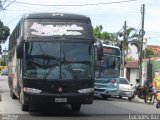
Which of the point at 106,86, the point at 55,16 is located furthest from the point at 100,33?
the point at 55,16

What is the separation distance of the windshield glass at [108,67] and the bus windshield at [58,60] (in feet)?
34.0

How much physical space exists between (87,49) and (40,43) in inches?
66.3

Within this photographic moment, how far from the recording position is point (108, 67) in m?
27.6

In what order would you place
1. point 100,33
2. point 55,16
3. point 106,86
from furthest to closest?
point 100,33, point 106,86, point 55,16

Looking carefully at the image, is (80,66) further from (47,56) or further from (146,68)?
(146,68)

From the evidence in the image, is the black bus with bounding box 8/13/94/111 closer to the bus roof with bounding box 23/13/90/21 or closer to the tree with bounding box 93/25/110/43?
the bus roof with bounding box 23/13/90/21

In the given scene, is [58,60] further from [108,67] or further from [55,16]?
[108,67]

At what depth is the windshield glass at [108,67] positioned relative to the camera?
90.3 feet

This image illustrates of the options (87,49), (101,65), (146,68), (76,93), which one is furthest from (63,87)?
(146,68)

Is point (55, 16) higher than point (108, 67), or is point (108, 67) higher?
point (55, 16)

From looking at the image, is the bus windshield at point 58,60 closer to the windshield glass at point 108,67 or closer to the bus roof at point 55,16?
the bus roof at point 55,16

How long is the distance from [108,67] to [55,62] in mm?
11115

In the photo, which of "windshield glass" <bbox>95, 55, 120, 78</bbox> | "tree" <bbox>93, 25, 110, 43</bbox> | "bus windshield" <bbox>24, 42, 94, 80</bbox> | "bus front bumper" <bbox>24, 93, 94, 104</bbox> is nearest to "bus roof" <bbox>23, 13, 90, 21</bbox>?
"bus windshield" <bbox>24, 42, 94, 80</bbox>

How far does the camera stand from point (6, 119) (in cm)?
1552
